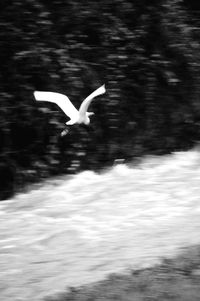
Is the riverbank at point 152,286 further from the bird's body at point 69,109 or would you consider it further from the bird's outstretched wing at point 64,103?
the bird's outstretched wing at point 64,103

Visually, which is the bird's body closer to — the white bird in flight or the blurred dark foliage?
the white bird in flight

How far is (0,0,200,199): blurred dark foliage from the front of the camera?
10297mm

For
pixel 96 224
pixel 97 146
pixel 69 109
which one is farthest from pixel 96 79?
pixel 96 224

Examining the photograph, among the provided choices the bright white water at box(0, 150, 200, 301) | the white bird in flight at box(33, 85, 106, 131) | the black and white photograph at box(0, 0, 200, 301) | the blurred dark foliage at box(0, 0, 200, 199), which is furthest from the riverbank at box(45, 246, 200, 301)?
the blurred dark foliage at box(0, 0, 200, 199)

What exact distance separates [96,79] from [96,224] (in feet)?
9.43

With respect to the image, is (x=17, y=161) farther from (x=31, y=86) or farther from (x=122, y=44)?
(x=122, y=44)

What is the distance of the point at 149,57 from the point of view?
39.2 ft

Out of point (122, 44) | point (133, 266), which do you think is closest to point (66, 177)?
point (122, 44)

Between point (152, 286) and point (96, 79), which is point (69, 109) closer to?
point (96, 79)

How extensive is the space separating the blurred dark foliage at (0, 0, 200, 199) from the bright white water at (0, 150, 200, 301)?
430 millimetres

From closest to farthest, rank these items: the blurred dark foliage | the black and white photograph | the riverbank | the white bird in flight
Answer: the riverbank → the black and white photograph → the white bird in flight → the blurred dark foliage

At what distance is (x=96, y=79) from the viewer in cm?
1100

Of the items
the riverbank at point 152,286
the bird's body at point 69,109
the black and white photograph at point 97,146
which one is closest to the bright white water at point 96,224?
the black and white photograph at point 97,146

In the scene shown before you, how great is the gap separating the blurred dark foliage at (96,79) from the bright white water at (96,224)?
43 cm
